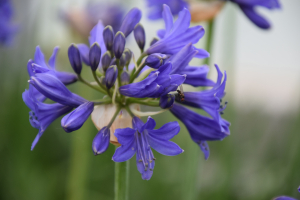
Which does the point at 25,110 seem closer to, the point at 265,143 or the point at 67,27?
the point at 67,27

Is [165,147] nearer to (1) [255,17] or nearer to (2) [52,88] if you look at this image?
(2) [52,88]

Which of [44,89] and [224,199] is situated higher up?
[44,89]

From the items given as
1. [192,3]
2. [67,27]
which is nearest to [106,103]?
[192,3]

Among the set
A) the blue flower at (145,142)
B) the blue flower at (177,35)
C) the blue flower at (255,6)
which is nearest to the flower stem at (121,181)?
the blue flower at (145,142)

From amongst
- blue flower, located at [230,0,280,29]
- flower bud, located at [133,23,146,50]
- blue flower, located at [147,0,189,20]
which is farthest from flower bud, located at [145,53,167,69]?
blue flower, located at [230,0,280,29]

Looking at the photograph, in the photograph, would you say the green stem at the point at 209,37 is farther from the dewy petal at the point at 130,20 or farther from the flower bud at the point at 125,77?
the flower bud at the point at 125,77

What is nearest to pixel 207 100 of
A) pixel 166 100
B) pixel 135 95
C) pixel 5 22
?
pixel 166 100
